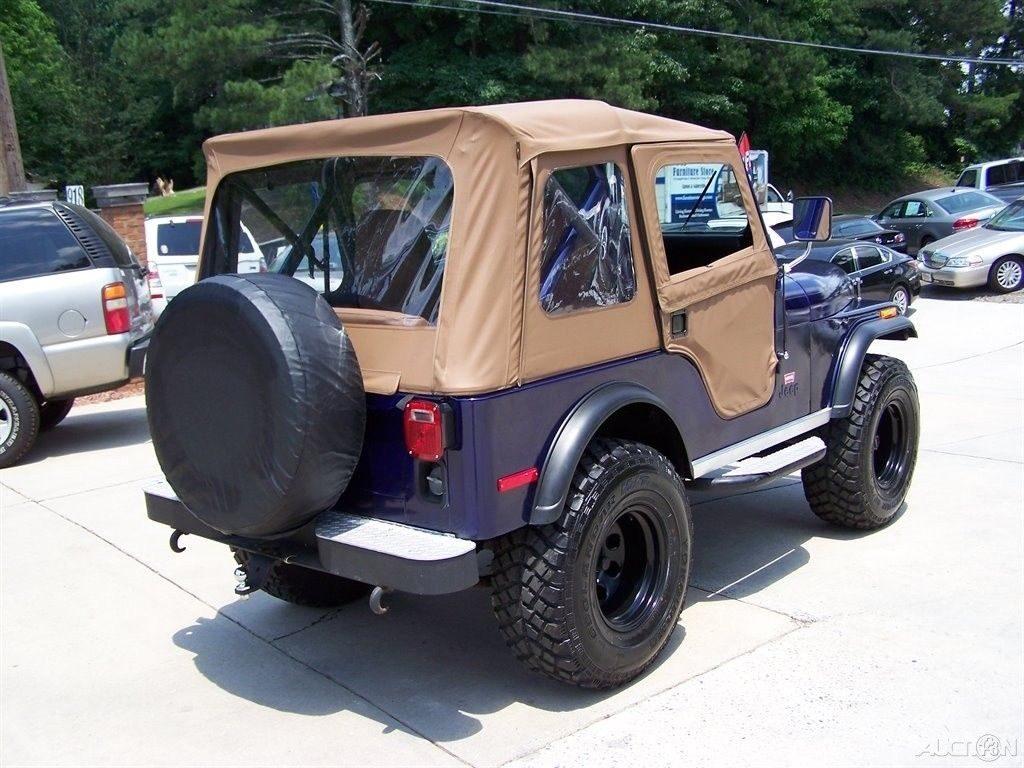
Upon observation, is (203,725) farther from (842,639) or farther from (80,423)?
(80,423)

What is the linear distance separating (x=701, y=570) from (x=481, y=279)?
A: 7.96ft

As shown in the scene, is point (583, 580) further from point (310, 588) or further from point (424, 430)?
point (310, 588)

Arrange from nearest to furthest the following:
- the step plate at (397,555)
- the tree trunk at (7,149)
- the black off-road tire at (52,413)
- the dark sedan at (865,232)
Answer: the step plate at (397,555), the black off-road tire at (52,413), the tree trunk at (7,149), the dark sedan at (865,232)

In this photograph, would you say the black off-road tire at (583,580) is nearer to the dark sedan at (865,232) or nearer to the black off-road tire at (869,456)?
the black off-road tire at (869,456)

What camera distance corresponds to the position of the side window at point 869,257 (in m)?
14.6

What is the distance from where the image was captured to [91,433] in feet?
30.8

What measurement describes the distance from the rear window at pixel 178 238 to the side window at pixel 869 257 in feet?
30.8

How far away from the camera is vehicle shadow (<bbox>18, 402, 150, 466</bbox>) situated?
28.7 feet

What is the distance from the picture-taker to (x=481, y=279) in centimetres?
358

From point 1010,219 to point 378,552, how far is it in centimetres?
1725

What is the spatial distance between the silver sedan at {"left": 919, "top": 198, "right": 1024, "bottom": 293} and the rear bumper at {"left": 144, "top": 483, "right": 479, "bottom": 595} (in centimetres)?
1521

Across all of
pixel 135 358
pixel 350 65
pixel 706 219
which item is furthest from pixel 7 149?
pixel 350 65

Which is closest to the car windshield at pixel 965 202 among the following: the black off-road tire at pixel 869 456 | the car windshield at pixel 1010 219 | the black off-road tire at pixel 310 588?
the car windshield at pixel 1010 219

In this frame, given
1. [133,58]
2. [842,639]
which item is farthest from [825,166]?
[842,639]
